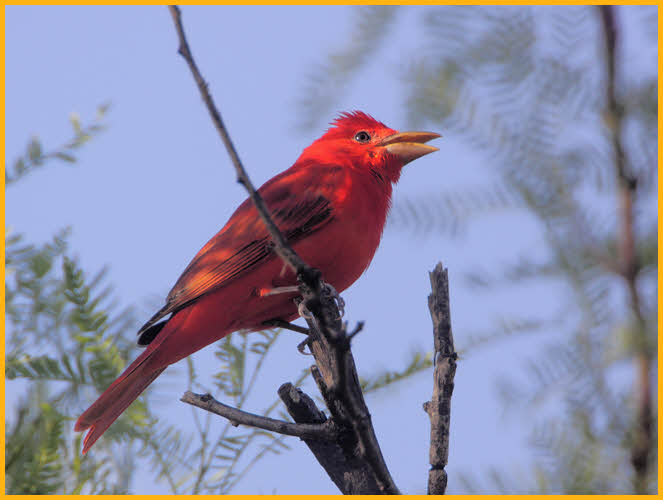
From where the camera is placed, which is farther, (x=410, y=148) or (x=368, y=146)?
(x=368, y=146)

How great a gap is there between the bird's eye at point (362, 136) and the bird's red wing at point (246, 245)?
1.01 m

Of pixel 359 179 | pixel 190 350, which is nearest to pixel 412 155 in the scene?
pixel 359 179

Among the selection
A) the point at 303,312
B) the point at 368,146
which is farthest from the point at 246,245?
the point at 368,146

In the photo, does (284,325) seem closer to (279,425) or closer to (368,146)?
(368,146)

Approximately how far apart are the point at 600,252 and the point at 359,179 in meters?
3.16

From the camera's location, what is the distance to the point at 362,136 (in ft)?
16.4

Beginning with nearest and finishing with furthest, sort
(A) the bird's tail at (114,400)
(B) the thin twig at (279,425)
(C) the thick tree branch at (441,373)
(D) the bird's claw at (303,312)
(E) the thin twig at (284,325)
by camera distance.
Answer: (C) the thick tree branch at (441,373) → (B) the thin twig at (279,425) → (A) the bird's tail at (114,400) → (D) the bird's claw at (303,312) → (E) the thin twig at (284,325)

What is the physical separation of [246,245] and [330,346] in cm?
187

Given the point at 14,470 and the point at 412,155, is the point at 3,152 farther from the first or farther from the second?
the point at 412,155

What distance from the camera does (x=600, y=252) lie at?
3.92 feet

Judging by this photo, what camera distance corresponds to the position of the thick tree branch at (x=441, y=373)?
2.39m

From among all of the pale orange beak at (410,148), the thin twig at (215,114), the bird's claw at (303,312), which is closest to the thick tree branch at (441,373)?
the bird's claw at (303,312)

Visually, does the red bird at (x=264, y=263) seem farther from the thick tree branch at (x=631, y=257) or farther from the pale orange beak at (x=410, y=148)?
the thick tree branch at (x=631, y=257)

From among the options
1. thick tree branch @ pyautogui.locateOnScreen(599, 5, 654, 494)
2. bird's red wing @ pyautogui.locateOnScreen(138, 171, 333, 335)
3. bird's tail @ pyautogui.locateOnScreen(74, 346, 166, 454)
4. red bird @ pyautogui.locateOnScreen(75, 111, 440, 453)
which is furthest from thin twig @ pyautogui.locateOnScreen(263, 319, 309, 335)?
thick tree branch @ pyautogui.locateOnScreen(599, 5, 654, 494)
